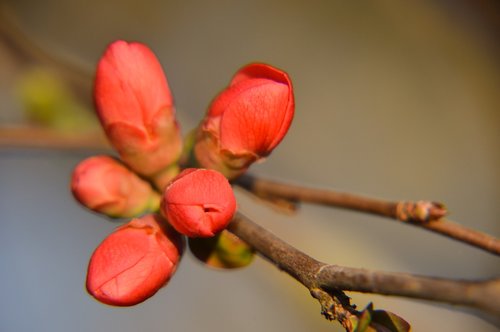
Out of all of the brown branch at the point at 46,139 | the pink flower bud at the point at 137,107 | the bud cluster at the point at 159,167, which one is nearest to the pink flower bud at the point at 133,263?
the bud cluster at the point at 159,167

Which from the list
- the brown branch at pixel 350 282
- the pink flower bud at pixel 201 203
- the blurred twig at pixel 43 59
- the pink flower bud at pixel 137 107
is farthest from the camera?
the blurred twig at pixel 43 59

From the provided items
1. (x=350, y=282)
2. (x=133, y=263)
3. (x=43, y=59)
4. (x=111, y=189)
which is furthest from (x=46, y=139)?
(x=350, y=282)

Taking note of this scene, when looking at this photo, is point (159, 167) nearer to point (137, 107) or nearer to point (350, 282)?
point (137, 107)

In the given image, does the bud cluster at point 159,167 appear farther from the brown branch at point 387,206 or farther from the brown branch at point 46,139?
the brown branch at point 46,139

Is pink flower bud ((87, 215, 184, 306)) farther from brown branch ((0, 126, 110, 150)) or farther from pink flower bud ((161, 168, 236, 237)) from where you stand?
brown branch ((0, 126, 110, 150))

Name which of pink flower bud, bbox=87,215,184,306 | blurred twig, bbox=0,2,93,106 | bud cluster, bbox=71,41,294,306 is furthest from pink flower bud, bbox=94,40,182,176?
blurred twig, bbox=0,2,93,106
